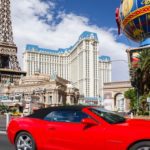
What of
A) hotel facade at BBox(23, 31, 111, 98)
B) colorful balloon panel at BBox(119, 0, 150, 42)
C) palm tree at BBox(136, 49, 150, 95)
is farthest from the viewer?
hotel facade at BBox(23, 31, 111, 98)

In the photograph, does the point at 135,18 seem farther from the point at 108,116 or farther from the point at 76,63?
the point at 76,63

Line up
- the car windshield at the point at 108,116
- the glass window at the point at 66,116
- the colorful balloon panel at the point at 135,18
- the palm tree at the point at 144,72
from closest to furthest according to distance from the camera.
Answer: the car windshield at the point at 108,116 < the glass window at the point at 66,116 < the palm tree at the point at 144,72 < the colorful balloon panel at the point at 135,18

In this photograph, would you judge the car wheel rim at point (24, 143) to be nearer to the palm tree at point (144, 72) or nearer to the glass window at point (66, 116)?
the glass window at point (66, 116)

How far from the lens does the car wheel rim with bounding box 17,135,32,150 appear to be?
866 cm

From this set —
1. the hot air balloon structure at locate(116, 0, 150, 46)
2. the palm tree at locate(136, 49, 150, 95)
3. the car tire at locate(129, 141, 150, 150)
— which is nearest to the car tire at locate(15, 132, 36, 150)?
the car tire at locate(129, 141, 150, 150)

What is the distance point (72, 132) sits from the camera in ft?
25.7

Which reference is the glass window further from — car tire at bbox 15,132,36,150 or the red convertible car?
car tire at bbox 15,132,36,150

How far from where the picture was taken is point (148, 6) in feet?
155

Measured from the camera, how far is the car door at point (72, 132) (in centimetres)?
744

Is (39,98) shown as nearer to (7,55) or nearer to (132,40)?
(7,55)

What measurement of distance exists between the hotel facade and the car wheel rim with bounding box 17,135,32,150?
507ft

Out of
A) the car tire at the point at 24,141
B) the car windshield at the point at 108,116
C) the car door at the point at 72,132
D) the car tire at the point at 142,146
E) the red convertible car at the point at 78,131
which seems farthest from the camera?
the car tire at the point at 24,141

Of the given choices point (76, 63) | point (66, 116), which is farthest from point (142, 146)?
point (76, 63)

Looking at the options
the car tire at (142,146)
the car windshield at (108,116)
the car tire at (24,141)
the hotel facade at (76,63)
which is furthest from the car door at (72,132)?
the hotel facade at (76,63)
